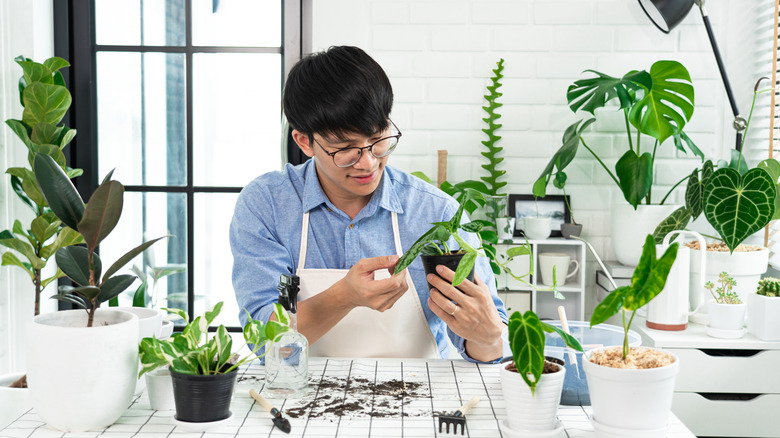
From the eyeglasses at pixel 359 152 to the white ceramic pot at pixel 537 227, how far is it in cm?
142

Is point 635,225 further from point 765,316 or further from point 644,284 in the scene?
point 644,284

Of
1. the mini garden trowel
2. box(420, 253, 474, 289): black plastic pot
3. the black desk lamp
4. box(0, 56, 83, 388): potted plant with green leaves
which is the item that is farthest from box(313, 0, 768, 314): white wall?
the mini garden trowel

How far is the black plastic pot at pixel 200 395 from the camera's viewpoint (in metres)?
1.05

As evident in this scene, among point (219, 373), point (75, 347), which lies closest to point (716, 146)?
point (219, 373)

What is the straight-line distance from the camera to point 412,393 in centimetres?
124

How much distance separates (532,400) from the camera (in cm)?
99

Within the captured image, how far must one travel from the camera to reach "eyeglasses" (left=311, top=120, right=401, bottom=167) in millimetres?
1583

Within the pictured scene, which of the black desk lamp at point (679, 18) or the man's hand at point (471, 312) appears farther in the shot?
the black desk lamp at point (679, 18)

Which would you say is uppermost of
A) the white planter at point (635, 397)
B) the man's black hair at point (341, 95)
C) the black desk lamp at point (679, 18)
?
the black desk lamp at point (679, 18)

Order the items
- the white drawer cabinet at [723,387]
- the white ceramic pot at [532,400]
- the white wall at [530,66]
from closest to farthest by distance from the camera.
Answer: the white ceramic pot at [532,400]
the white drawer cabinet at [723,387]
the white wall at [530,66]

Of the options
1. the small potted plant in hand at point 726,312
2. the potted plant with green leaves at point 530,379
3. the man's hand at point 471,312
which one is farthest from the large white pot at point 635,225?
the potted plant with green leaves at point 530,379

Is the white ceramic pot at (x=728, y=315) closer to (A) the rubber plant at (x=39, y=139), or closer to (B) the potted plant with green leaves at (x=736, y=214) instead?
(B) the potted plant with green leaves at (x=736, y=214)

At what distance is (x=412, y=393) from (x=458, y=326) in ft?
0.80

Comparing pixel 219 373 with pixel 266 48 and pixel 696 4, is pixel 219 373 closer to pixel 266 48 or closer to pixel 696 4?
pixel 266 48
